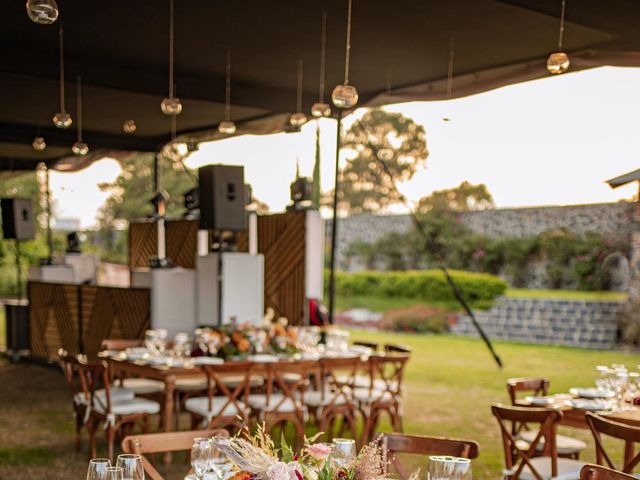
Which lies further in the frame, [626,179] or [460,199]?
[460,199]

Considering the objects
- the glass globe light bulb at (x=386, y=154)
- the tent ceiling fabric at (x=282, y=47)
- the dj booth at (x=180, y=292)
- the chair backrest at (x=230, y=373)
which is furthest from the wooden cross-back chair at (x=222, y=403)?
the glass globe light bulb at (x=386, y=154)

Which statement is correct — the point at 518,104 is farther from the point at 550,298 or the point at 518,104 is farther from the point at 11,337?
the point at 11,337

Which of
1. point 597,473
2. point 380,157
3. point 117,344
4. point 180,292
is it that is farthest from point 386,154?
point 597,473

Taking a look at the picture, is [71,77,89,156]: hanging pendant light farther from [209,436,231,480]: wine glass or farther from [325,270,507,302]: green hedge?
[325,270,507,302]: green hedge

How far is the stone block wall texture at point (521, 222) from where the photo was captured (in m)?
15.4

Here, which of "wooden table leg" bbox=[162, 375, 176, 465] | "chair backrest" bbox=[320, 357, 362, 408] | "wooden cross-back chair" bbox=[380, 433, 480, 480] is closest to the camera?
"wooden cross-back chair" bbox=[380, 433, 480, 480]

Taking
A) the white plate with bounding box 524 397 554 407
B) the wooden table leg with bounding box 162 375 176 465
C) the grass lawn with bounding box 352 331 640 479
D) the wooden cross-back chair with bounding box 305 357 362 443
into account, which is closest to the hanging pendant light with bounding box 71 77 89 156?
the wooden table leg with bounding box 162 375 176 465

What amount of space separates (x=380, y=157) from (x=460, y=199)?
306 centimetres

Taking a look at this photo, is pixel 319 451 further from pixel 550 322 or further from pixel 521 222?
pixel 521 222

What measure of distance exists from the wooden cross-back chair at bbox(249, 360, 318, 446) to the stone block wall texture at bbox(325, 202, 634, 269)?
1051 cm

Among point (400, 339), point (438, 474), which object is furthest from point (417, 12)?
point (400, 339)

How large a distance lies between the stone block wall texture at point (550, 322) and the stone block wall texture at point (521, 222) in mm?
1578

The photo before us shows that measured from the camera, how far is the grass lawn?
7.69 metres

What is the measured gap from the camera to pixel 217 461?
8.84ft
